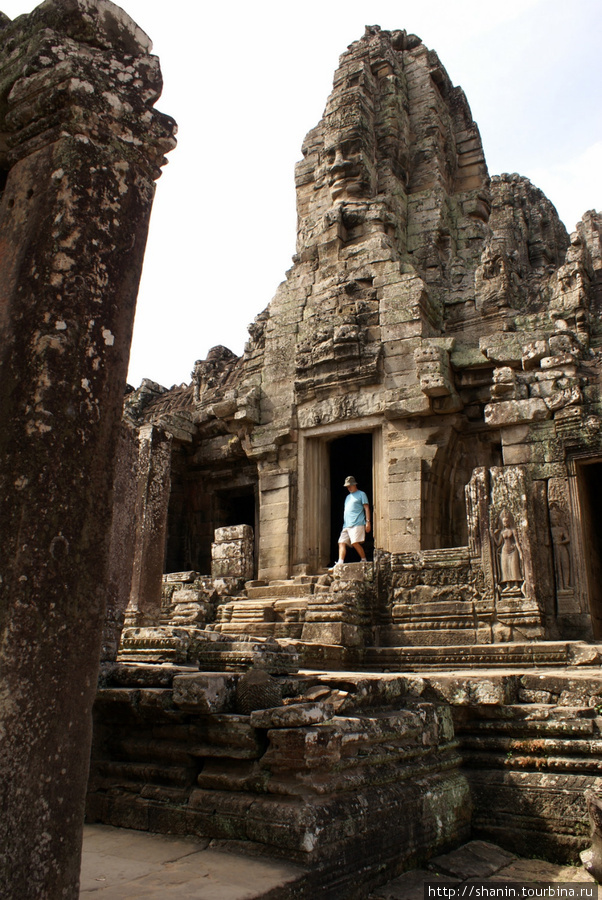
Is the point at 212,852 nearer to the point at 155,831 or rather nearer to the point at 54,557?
the point at 155,831

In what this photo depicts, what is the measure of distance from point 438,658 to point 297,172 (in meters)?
12.4

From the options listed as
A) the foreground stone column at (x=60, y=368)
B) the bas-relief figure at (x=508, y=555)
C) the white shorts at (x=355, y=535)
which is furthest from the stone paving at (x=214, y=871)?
the white shorts at (x=355, y=535)

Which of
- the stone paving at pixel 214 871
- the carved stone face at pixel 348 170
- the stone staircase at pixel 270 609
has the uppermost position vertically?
the carved stone face at pixel 348 170

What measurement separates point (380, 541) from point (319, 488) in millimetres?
1755

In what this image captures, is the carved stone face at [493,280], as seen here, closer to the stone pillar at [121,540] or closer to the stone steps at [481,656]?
the stone steps at [481,656]

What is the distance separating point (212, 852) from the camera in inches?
139

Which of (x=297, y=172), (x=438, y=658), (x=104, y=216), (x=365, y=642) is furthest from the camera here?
(x=297, y=172)

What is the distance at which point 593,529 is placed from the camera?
35.2ft

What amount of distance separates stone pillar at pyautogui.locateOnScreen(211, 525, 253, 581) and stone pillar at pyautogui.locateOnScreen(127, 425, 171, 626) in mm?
1798

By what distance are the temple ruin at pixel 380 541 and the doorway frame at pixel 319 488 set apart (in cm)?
5

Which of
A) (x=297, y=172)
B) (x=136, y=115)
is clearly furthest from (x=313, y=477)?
(x=136, y=115)

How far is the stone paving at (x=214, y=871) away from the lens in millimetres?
2963

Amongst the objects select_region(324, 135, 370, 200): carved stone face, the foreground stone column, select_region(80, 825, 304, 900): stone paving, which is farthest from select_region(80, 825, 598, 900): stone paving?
select_region(324, 135, 370, 200): carved stone face

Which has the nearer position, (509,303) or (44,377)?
(44,377)
